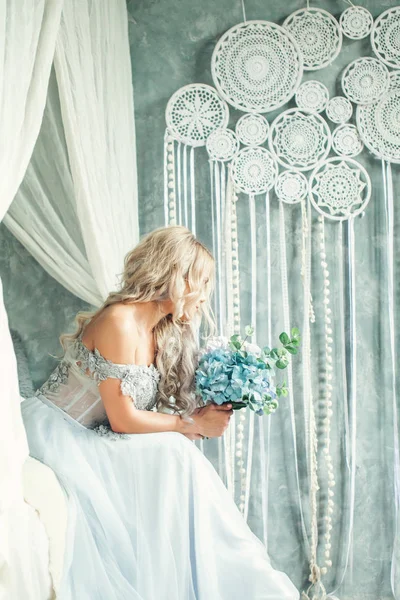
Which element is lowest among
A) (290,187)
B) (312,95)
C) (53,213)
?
(53,213)

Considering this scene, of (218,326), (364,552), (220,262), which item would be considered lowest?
(364,552)

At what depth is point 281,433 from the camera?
10.2 ft

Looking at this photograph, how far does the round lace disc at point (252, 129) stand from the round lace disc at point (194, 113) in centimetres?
8

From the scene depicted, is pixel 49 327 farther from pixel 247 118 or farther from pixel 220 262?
pixel 247 118

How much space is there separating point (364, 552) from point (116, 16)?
2.47m

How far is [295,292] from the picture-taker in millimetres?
3111

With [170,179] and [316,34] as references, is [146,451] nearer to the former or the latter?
[170,179]

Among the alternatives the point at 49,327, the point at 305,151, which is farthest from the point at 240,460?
the point at 305,151

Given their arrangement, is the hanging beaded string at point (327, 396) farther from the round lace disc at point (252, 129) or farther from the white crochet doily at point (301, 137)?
the round lace disc at point (252, 129)

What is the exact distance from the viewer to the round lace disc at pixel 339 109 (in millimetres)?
3043

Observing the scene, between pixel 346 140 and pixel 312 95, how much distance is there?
0.79 ft

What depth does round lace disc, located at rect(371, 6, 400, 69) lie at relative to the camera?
303 cm

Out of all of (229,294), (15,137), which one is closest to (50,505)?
(15,137)

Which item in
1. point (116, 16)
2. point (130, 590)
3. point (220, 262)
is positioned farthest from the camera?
point (220, 262)
